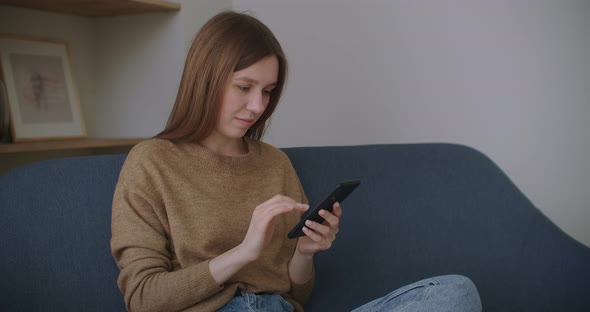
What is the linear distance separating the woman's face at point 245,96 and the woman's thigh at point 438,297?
0.44m

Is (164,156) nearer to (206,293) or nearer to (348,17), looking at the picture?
(206,293)

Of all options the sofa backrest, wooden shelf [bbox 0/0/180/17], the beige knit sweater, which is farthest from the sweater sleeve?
wooden shelf [bbox 0/0/180/17]

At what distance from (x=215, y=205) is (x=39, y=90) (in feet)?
3.11

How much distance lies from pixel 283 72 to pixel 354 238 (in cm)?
45

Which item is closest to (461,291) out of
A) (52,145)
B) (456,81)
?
(456,81)

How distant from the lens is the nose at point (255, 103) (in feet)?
4.25

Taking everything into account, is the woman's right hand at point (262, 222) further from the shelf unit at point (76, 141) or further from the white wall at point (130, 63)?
the white wall at point (130, 63)

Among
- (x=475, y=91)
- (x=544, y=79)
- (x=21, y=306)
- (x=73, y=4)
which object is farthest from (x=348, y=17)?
(x=21, y=306)

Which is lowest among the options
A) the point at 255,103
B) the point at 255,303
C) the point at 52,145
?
the point at 255,303

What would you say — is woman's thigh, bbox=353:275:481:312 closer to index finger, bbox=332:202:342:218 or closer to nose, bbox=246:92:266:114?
index finger, bbox=332:202:342:218

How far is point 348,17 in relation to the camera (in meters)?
2.28

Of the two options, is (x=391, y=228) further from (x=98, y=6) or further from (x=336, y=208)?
(x=98, y=6)

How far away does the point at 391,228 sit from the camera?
5.33 ft

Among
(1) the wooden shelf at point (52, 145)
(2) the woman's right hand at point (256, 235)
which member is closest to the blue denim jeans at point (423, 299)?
(2) the woman's right hand at point (256, 235)
